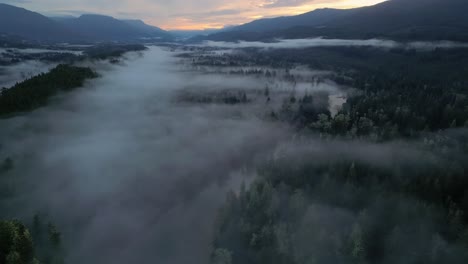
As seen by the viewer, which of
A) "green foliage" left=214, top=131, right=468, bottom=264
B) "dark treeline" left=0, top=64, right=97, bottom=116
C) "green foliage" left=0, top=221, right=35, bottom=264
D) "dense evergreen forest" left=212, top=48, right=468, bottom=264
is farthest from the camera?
"dark treeline" left=0, top=64, right=97, bottom=116

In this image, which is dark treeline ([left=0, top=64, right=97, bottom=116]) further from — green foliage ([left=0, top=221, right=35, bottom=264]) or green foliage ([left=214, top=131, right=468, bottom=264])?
green foliage ([left=214, top=131, right=468, bottom=264])

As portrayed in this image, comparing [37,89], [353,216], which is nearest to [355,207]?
[353,216]

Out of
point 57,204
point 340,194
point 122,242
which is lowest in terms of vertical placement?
point 122,242

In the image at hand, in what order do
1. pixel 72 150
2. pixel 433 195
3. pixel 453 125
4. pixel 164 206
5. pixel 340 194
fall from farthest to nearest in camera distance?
1. pixel 453 125
2. pixel 72 150
3. pixel 164 206
4. pixel 340 194
5. pixel 433 195

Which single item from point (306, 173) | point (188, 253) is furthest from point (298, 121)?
point (188, 253)

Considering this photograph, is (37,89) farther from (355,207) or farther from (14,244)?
(355,207)

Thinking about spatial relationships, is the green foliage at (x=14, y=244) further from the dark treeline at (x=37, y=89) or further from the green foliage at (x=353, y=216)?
the dark treeline at (x=37, y=89)

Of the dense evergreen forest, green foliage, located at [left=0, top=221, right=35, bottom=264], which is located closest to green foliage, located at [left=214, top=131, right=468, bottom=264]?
the dense evergreen forest

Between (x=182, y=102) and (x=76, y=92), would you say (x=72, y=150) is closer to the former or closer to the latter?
(x=76, y=92)
